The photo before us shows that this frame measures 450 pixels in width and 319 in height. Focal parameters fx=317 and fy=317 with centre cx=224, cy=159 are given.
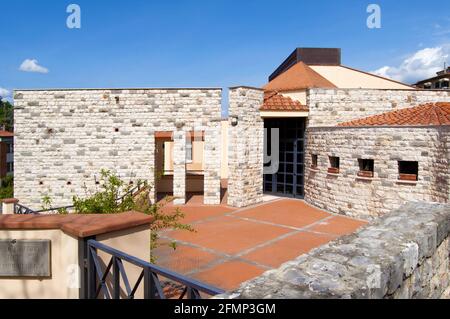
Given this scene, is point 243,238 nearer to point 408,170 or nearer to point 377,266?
point 408,170

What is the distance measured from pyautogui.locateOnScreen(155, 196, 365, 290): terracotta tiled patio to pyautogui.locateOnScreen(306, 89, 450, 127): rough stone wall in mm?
4016

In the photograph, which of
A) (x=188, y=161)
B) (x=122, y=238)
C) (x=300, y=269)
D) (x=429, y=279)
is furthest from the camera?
(x=188, y=161)

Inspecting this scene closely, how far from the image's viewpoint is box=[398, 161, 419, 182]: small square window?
31.5 feet

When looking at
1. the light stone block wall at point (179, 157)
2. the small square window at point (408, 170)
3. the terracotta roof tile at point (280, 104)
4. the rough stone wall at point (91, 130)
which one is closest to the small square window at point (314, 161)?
the terracotta roof tile at point (280, 104)

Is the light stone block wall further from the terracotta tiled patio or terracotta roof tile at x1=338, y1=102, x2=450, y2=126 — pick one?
terracotta roof tile at x1=338, y1=102, x2=450, y2=126

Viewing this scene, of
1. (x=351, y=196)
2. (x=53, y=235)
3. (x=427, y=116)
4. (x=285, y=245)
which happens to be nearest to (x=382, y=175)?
(x=351, y=196)

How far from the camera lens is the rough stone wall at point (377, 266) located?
6.98 ft

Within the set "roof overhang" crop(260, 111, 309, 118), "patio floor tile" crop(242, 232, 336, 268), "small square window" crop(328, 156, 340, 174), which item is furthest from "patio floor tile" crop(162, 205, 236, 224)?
"roof overhang" crop(260, 111, 309, 118)

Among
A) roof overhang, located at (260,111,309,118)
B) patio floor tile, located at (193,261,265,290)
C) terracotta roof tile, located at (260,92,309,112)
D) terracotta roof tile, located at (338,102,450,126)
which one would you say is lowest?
patio floor tile, located at (193,261,265,290)

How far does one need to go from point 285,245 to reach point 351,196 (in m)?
4.18

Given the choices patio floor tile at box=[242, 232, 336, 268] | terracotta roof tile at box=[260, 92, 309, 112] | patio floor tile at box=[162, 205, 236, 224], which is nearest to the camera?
patio floor tile at box=[242, 232, 336, 268]
